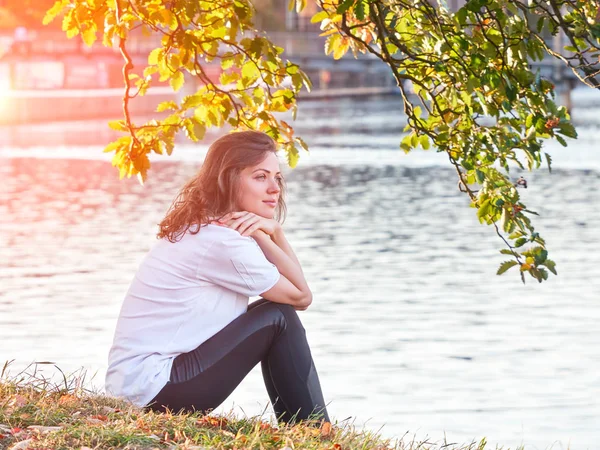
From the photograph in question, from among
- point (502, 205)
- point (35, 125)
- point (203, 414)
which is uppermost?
point (502, 205)

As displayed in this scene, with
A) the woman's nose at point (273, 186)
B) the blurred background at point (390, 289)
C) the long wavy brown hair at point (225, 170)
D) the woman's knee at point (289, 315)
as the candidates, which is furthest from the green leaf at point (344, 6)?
the blurred background at point (390, 289)

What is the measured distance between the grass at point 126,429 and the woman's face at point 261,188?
3.06 feet

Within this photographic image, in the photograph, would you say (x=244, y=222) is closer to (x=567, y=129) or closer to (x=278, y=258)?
(x=278, y=258)

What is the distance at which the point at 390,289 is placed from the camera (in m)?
12.6

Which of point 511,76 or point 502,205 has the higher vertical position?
point 511,76

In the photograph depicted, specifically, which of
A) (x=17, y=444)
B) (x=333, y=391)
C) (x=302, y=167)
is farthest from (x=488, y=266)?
(x=302, y=167)

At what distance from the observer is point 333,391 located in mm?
8734

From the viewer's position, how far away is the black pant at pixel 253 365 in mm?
4980

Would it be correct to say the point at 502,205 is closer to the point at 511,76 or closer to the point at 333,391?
the point at 511,76

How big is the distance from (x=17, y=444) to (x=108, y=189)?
20648 mm

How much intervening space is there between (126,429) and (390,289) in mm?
8339

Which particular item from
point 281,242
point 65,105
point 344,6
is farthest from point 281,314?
point 65,105

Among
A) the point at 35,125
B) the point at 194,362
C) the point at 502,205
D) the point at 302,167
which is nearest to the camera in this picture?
the point at 194,362

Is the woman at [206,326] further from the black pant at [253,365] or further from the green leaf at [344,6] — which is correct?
the green leaf at [344,6]
